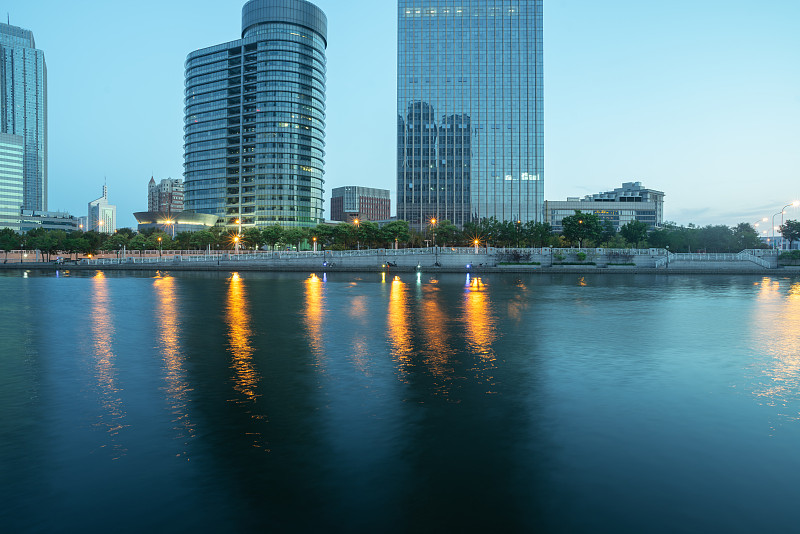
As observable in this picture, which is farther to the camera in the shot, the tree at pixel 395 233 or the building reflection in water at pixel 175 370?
the tree at pixel 395 233

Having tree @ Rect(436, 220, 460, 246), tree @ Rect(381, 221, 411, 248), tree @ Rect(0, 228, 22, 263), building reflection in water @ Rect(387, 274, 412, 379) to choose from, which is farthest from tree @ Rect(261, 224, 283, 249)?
building reflection in water @ Rect(387, 274, 412, 379)

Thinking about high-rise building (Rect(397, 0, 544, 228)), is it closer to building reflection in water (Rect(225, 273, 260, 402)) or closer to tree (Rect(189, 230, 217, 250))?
tree (Rect(189, 230, 217, 250))

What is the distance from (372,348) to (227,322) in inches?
482

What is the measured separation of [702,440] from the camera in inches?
469

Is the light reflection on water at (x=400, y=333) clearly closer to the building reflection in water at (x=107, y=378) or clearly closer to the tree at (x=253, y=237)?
the building reflection in water at (x=107, y=378)

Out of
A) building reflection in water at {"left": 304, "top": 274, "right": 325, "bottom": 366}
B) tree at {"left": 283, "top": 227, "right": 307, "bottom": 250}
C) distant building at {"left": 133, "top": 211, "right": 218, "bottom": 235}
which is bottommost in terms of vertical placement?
building reflection in water at {"left": 304, "top": 274, "right": 325, "bottom": 366}

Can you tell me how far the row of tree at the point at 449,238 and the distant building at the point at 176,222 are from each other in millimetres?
29297

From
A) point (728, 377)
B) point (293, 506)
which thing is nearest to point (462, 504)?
point (293, 506)

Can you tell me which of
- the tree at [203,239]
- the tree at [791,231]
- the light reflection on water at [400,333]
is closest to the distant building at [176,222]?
the tree at [203,239]

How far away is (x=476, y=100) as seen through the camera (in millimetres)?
182750

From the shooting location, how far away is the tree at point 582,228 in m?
129

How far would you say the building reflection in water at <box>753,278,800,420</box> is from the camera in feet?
51.6

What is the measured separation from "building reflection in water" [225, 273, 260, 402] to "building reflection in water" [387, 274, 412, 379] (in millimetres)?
5221

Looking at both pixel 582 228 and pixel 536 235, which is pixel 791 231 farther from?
pixel 536 235
